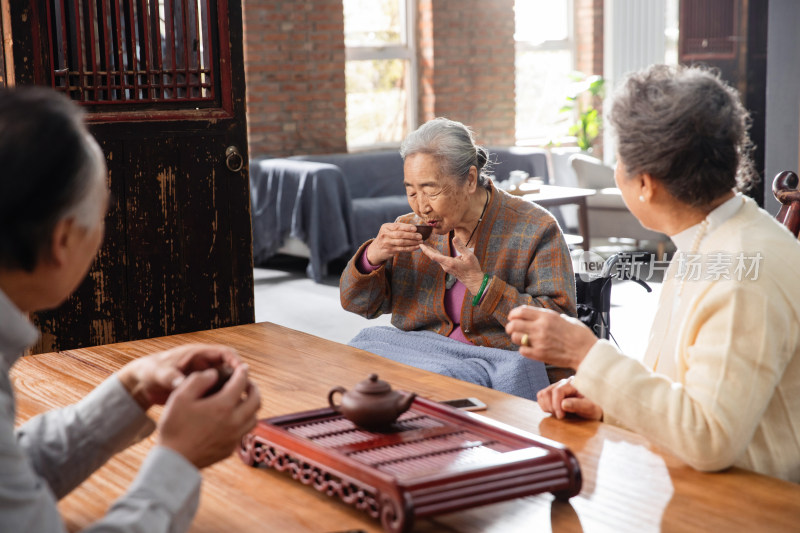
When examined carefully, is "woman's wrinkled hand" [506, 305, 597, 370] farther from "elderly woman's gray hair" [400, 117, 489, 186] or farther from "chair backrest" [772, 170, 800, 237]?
"elderly woman's gray hair" [400, 117, 489, 186]

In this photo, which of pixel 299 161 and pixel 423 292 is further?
pixel 299 161

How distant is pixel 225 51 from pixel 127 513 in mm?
2264

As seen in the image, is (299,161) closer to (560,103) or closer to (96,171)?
(560,103)

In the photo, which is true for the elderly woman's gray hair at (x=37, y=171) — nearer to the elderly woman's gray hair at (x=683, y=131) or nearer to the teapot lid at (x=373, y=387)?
the teapot lid at (x=373, y=387)

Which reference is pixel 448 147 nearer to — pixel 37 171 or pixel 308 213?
pixel 37 171

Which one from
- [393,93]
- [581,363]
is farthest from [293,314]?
[581,363]

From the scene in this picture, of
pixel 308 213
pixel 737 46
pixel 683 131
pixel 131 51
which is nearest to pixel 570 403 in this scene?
pixel 683 131

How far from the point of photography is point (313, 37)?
8375mm

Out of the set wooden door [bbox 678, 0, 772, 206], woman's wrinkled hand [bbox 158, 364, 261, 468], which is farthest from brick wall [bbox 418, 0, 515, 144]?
woman's wrinkled hand [bbox 158, 364, 261, 468]

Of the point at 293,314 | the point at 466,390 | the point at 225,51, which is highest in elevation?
the point at 225,51

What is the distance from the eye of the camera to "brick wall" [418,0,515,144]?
9.06 m

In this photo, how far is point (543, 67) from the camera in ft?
33.1

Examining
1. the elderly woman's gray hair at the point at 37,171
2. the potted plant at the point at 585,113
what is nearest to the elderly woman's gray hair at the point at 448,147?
the elderly woman's gray hair at the point at 37,171

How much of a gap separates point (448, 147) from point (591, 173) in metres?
5.42
